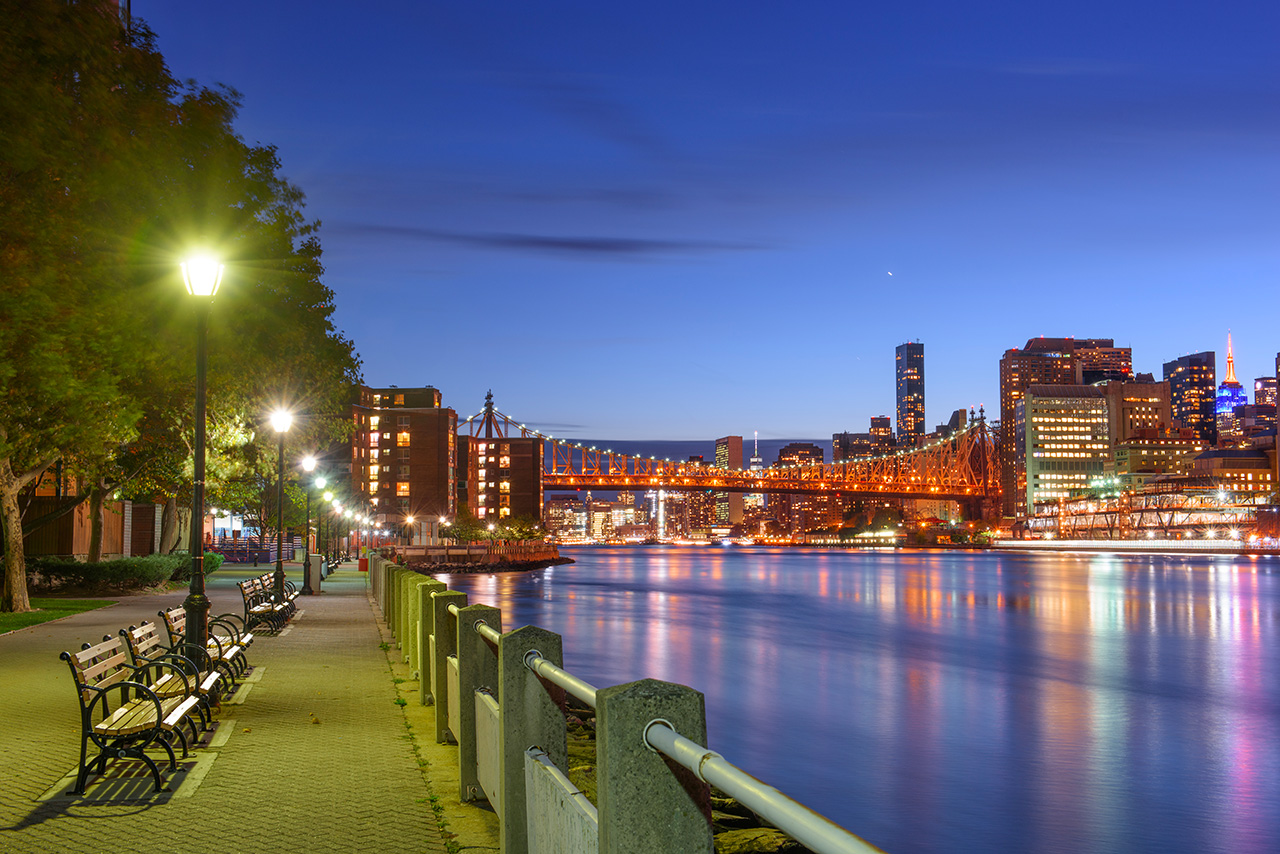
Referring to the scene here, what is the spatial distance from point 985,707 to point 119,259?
22041 mm

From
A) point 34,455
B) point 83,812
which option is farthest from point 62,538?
point 83,812

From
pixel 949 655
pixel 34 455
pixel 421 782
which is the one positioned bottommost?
pixel 949 655

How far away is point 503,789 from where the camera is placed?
6.74 meters

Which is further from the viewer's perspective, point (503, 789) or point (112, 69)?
point (112, 69)

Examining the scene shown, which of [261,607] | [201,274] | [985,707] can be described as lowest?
[985,707]

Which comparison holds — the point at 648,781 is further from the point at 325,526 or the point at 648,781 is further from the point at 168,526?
the point at 325,526

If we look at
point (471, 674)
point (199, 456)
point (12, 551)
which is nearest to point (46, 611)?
point (12, 551)

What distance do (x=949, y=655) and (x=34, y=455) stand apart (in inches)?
1176

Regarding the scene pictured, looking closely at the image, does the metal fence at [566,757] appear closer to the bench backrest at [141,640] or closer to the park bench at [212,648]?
the bench backrest at [141,640]

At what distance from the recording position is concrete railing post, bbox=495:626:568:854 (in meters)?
6.31

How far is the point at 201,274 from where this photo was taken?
13992mm

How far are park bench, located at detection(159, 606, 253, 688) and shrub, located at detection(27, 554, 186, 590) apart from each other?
19672 mm

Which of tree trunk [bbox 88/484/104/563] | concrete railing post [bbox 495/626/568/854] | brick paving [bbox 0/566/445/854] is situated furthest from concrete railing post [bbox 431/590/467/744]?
tree trunk [bbox 88/484/104/563]

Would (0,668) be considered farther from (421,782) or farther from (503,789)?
(503,789)
